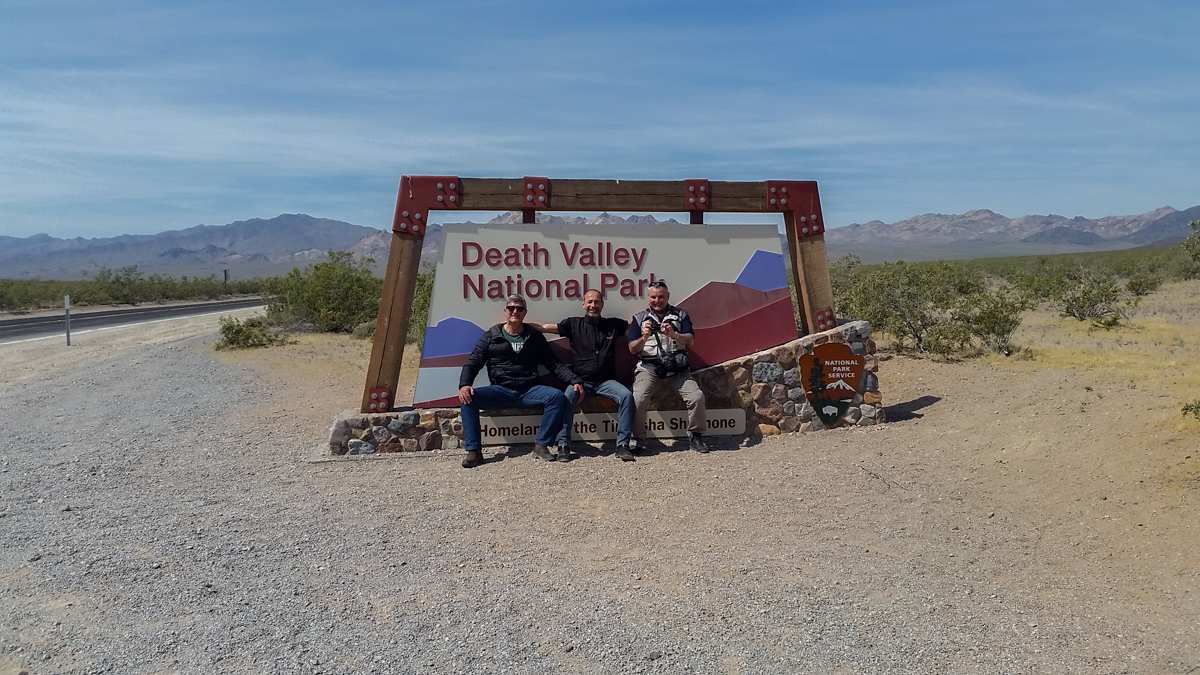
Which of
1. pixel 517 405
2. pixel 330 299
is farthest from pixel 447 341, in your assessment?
pixel 330 299

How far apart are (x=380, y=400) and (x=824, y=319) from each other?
13.4 feet

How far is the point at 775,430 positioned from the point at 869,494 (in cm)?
197

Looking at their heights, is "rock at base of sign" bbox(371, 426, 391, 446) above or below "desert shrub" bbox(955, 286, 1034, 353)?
below

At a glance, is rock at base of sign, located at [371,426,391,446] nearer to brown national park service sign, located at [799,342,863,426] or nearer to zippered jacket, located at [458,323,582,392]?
zippered jacket, located at [458,323,582,392]

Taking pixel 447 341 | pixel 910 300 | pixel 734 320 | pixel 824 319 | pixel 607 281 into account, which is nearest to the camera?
pixel 447 341

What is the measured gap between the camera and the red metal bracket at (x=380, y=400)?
751cm

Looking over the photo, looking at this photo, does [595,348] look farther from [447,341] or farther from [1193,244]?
[1193,244]

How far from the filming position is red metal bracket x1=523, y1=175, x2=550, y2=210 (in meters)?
7.65

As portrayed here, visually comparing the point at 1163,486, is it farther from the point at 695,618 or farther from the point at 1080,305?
the point at 1080,305

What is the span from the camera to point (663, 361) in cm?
746

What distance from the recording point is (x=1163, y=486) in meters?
5.44

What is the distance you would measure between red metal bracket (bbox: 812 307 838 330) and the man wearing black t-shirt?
183 centimetres

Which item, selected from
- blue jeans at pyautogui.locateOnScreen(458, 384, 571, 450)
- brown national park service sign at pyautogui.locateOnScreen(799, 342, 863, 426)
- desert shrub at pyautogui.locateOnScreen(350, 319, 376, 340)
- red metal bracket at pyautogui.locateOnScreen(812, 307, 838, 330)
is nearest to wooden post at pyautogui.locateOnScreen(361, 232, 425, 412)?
blue jeans at pyautogui.locateOnScreen(458, 384, 571, 450)

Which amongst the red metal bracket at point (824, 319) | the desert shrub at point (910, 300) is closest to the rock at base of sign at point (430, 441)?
the red metal bracket at point (824, 319)
